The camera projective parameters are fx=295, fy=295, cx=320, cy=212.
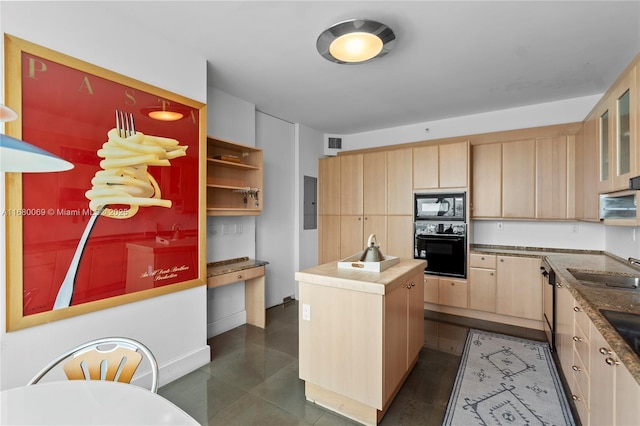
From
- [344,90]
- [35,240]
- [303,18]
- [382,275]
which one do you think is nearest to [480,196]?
[344,90]

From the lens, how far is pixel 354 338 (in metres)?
2.00

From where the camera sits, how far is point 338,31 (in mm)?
2188

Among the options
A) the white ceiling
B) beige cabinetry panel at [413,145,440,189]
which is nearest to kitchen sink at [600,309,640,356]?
the white ceiling

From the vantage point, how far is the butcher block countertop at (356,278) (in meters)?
1.93

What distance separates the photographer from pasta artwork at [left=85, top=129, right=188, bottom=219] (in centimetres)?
206

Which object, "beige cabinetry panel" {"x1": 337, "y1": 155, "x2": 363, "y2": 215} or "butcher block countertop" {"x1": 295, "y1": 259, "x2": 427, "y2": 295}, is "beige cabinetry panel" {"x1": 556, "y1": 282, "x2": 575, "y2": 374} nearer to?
"butcher block countertop" {"x1": 295, "y1": 259, "x2": 427, "y2": 295}

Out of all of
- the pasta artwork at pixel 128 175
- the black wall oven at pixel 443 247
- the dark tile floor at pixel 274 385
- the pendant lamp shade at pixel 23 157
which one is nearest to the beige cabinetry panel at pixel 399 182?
the black wall oven at pixel 443 247

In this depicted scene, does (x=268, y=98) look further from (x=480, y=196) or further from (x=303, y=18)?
(x=480, y=196)

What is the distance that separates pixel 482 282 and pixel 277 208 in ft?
9.86

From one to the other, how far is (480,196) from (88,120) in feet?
14.3

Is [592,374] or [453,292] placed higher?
[592,374]

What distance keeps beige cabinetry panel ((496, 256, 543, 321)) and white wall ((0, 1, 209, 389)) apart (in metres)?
3.54

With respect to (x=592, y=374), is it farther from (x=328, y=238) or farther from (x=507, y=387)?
(x=328, y=238)

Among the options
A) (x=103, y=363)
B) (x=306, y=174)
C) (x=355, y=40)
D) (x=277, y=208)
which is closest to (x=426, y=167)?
(x=306, y=174)
